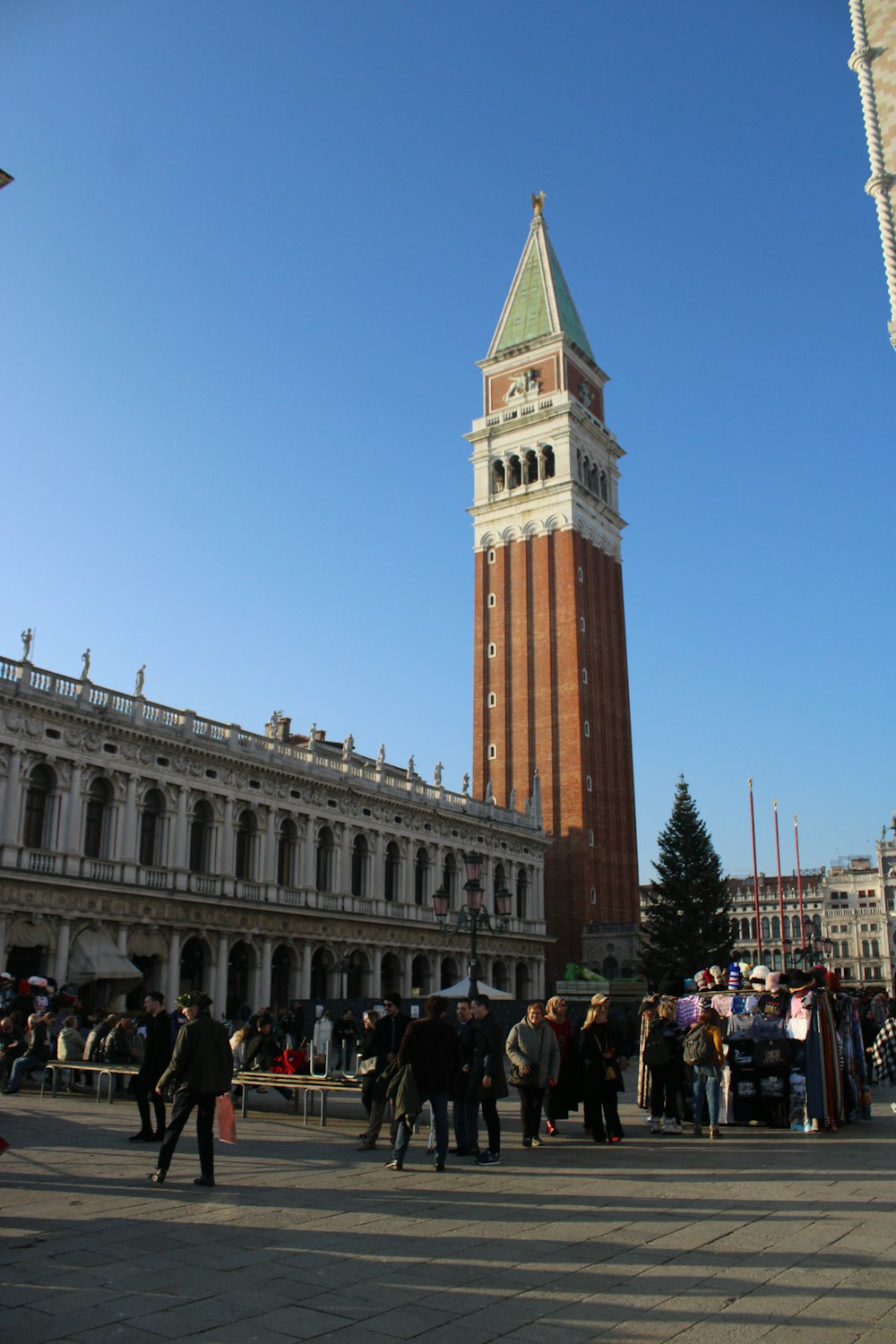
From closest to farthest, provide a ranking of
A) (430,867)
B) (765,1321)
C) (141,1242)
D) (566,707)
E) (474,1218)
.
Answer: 1. (765,1321)
2. (141,1242)
3. (474,1218)
4. (430,867)
5. (566,707)

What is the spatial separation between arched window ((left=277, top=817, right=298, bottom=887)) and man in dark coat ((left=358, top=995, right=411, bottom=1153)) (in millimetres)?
25023

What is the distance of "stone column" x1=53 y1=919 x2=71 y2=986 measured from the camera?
28.5 m

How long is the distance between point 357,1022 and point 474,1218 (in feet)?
44.5

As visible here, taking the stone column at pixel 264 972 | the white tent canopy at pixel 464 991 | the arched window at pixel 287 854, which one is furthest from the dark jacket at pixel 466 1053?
the arched window at pixel 287 854

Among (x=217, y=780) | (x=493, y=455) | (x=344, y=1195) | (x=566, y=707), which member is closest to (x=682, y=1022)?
(x=344, y=1195)

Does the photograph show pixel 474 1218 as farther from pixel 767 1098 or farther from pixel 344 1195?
pixel 767 1098

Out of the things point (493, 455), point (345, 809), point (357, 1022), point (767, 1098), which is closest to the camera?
point (767, 1098)

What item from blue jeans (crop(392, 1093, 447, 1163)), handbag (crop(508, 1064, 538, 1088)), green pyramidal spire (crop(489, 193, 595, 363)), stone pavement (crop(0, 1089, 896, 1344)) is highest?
green pyramidal spire (crop(489, 193, 595, 363))

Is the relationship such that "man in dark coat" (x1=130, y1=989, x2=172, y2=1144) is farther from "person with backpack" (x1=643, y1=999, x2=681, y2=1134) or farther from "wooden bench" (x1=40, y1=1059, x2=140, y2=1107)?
"person with backpack" (x1=643, y1=999, x2=681, y2=1134)

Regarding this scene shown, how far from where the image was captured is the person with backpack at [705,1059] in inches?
484

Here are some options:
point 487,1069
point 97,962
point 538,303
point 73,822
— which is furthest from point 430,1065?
point 538,303

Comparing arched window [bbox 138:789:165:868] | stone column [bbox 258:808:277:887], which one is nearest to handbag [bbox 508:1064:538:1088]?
arched window [bbox 138:789:165:868]

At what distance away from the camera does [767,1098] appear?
1397 centimetres

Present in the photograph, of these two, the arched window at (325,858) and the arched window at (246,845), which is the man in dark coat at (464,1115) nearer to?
the arched window at (246,845)
